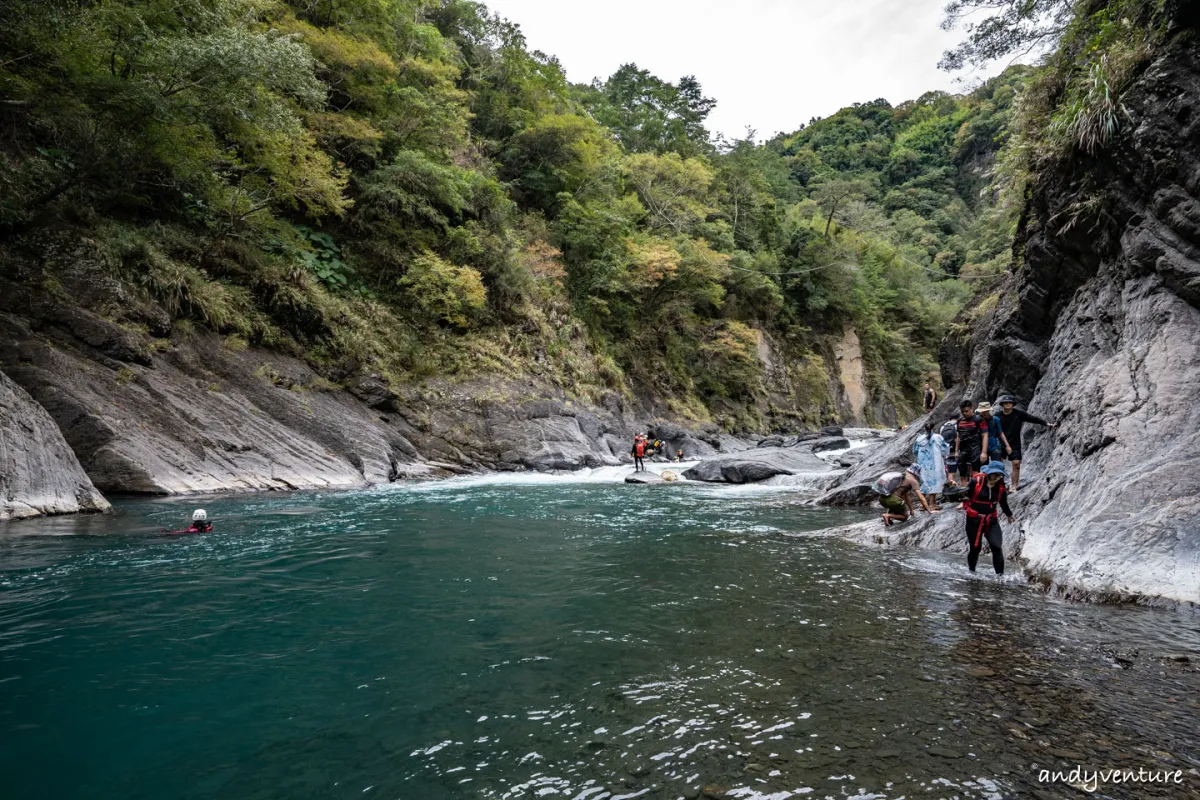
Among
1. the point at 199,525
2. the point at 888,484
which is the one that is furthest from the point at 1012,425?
the point at 199,525

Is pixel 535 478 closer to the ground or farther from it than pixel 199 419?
closer to the ground

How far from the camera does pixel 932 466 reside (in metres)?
9.84

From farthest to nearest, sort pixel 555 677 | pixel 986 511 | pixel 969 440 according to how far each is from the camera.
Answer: pixel 969 440 < pixel 986 511 < pixel 555 677

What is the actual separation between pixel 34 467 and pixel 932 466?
44.8 feet

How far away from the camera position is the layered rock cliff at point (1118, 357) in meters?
5.04

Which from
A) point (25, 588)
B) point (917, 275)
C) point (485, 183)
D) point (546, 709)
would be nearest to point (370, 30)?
point (485, 183)

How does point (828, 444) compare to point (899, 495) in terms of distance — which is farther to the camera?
point (828, 444)

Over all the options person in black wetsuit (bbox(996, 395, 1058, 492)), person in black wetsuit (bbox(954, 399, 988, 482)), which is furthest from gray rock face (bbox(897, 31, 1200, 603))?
person in black wetsuit (bbox(954, 399, 988, 482))

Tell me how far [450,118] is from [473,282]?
6.66 m

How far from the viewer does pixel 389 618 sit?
4.65 m

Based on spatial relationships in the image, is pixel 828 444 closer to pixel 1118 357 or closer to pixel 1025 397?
pixel 1025 397

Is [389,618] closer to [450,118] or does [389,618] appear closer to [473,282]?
[473,282]

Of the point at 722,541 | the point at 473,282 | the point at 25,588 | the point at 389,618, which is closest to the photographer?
the point at 389,618

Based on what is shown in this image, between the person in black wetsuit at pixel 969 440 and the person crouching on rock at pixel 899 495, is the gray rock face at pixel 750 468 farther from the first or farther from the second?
the person in black wetsuit at pixel 969 440
